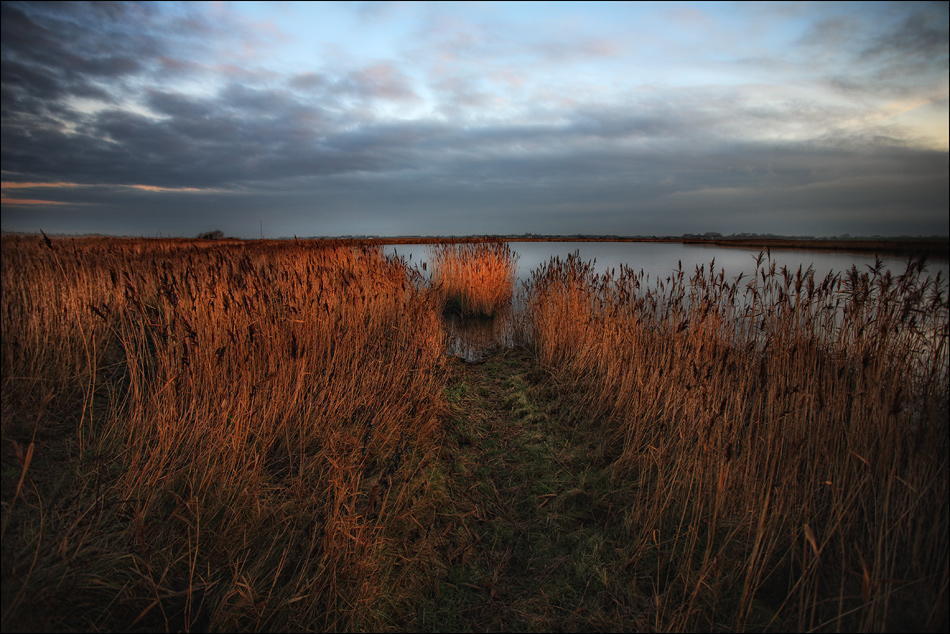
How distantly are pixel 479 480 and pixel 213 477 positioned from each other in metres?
1.80

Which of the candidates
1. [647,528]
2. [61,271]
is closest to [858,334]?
[647,528]

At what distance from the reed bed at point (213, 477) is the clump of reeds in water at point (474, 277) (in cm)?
575

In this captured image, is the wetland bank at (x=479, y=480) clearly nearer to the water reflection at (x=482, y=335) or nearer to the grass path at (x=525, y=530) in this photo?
the grass path at (x=525, y=530)

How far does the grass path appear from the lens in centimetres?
203

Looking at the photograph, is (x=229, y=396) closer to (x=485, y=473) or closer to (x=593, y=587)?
(x=485, y=473)

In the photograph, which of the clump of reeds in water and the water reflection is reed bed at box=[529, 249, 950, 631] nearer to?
the water reflection

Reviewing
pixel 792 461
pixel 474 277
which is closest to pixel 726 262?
pixel 474 277

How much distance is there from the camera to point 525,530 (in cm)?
268

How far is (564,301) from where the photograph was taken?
6207mm

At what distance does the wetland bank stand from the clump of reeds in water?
5.68 meters

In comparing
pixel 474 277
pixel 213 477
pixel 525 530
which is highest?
pixel 474 277

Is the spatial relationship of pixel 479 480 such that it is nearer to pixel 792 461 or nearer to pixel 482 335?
pixel 792 461

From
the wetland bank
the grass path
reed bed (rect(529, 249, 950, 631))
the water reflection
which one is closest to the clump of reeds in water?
the water reflection

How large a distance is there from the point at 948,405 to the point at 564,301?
4336mm
